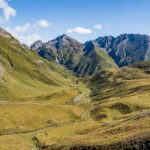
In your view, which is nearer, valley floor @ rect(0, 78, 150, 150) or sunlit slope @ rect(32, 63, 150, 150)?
sunlit slope @ rect(32, 63, 150, 150)

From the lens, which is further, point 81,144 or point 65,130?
point 65,130

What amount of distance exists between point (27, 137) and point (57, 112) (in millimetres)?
46186

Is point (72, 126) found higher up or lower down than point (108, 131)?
higher up

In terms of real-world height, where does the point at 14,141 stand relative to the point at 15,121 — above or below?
below

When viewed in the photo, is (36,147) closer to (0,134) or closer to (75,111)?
(0,134)

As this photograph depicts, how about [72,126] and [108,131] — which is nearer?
[108,131]

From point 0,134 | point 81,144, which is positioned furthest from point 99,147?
point 0,134

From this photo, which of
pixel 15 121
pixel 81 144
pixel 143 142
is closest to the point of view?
pixel 143 142

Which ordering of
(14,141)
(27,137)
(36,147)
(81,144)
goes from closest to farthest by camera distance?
(81,144)
(36,147)
(14,141)
(27,137)

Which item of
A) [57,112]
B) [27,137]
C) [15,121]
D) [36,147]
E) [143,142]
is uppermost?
[57,112]

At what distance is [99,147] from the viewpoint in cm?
6938

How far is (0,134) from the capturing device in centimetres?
12088

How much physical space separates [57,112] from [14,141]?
5763cm

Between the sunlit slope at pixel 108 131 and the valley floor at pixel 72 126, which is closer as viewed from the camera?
the sunlit slope at pixel 108 131
